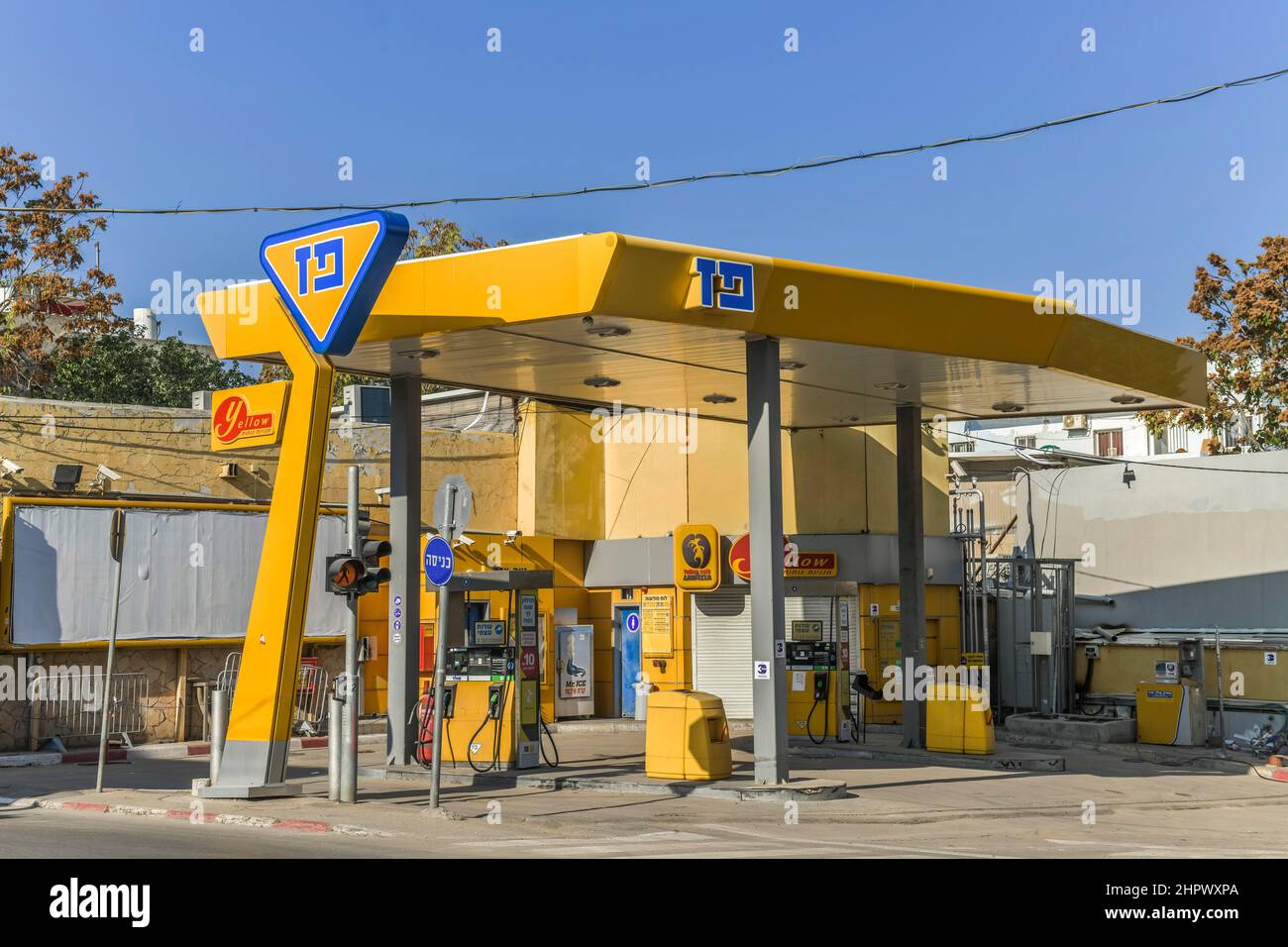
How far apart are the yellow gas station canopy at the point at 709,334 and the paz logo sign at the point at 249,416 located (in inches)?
21.0

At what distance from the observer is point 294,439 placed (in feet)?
51.9

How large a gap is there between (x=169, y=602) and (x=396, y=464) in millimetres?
6342

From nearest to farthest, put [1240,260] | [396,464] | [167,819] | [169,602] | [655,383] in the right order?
[167,819] → [396,464] → [655,383] → [169,602] → [1240,260]

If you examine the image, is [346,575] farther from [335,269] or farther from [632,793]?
[632,793]

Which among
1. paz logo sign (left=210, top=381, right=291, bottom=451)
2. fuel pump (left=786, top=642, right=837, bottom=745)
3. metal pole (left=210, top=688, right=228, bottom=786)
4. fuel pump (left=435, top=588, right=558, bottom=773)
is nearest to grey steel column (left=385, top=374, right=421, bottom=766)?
fuel pump (left=435, top=588, right=558, bottom=773)

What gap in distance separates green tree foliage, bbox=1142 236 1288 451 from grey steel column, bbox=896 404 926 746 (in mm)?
17023

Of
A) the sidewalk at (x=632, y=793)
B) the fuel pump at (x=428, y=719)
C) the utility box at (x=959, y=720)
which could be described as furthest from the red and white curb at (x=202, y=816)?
the utility box at (x=959, y=720)

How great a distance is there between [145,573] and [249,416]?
6096 millimetres

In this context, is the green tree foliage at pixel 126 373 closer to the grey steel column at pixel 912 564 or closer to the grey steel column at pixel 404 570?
the grey steel column at pixel 404 570

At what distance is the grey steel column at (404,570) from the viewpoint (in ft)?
60.7

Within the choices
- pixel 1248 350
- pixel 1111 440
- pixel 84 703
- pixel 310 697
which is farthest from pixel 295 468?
pixel 1111 440

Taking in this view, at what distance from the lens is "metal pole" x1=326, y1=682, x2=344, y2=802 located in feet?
49.9
